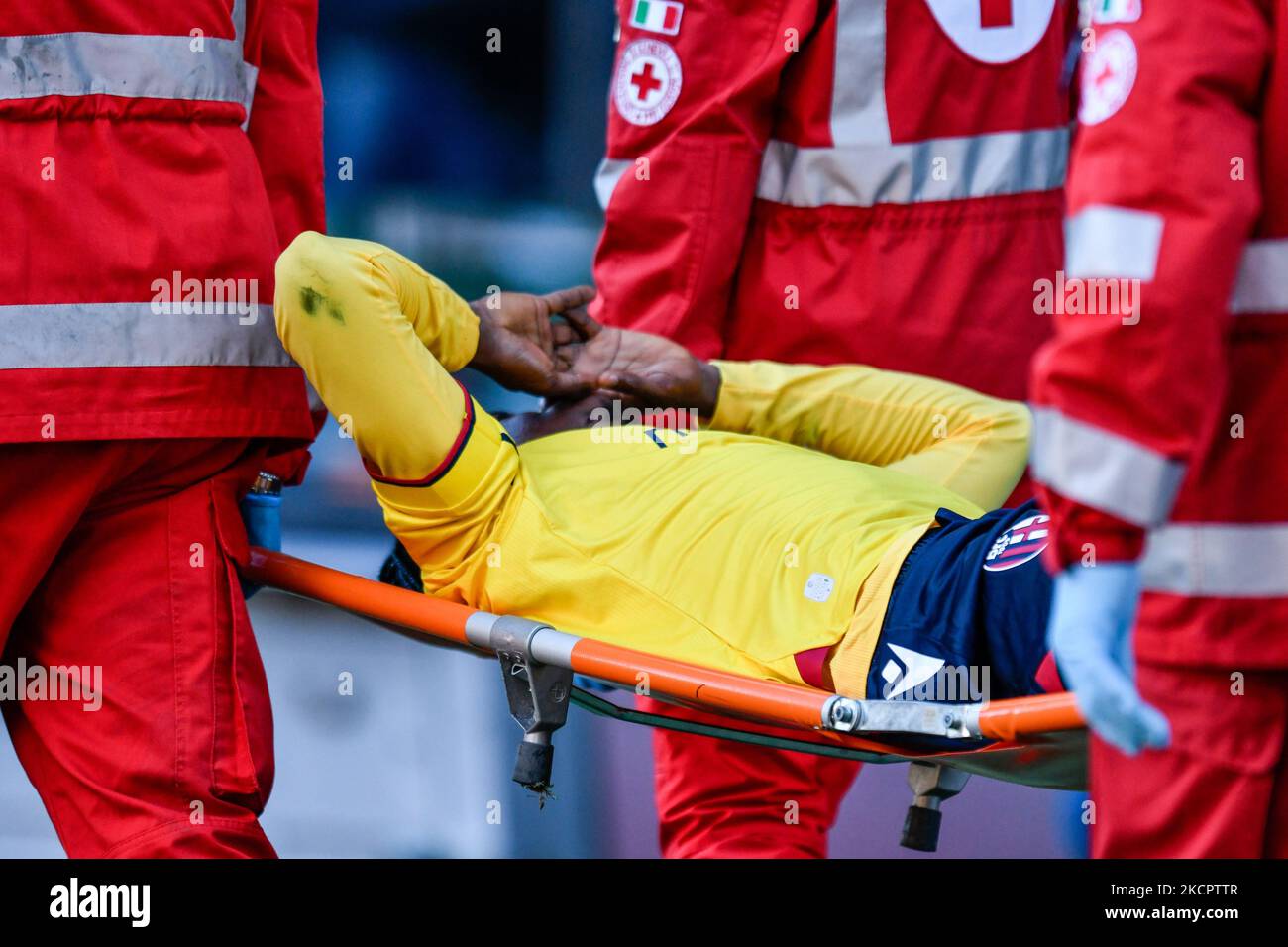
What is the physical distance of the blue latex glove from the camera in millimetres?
2295

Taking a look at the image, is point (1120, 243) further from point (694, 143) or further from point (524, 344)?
point (694, 143)

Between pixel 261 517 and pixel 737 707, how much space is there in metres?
0.73

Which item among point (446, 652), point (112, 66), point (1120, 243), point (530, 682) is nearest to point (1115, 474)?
point (1120, 243)

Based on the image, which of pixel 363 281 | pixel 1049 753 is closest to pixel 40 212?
pixel 363 281

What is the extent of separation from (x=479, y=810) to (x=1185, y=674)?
7.68 ft

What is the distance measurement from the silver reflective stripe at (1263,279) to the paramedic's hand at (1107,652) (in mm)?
213

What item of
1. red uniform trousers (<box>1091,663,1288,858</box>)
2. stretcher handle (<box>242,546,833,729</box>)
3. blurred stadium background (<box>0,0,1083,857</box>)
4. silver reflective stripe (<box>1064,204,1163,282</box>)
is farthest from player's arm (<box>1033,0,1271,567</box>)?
blurred stadium background (<box>0,0,1083,857</box>)

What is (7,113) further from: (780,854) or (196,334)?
(780,854)

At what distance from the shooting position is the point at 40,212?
6.46ft

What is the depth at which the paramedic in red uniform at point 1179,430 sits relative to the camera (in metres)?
1.24

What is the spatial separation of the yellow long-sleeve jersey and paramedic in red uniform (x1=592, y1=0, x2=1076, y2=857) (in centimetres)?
31

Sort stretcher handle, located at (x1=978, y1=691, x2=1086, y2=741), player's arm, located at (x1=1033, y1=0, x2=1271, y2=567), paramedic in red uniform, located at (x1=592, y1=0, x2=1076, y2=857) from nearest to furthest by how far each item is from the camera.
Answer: player's arm, located at (x1=1033, y1=0, x2=1271, y2=567) < stretcher handle, located at (x1=978, y1=691, x2=1086, y2=741) < paramedic in red uniform, located at (x1=592, y1=0, x2=1076, y2=857)

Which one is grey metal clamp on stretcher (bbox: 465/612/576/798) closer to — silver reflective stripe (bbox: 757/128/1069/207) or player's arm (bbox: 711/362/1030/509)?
player's arm (bbox: 711/362/1030/509)
